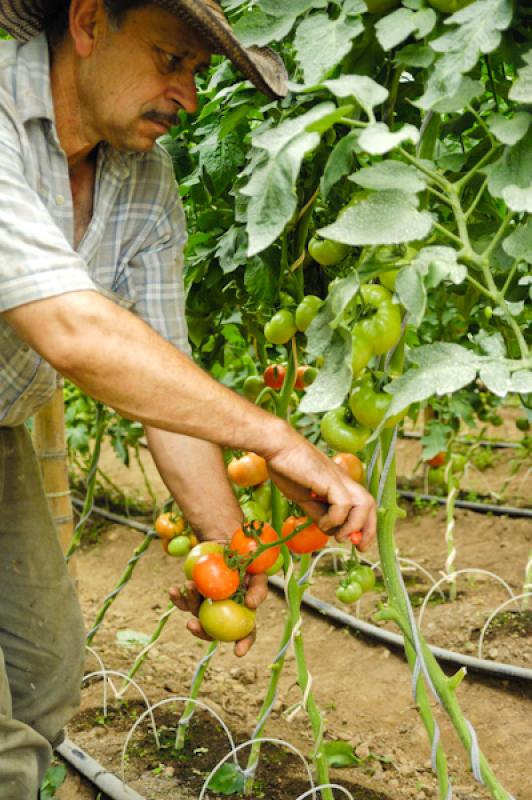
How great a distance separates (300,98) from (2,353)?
0.70m

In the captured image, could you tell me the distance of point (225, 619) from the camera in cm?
157

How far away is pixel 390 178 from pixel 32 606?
1.34m

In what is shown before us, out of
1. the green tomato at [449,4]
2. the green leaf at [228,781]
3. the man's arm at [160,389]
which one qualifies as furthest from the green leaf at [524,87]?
the green leaf at [228,781]

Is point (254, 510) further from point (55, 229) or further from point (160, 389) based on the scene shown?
point (55, 229)

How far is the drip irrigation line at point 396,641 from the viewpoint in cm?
271

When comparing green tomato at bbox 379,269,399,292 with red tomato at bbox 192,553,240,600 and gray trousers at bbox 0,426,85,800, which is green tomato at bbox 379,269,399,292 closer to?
red tomato at bbox 192,553,240,600

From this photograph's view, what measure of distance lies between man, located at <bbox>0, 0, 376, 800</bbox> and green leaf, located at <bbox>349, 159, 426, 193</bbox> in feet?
1.37

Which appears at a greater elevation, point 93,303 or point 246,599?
point 93,303

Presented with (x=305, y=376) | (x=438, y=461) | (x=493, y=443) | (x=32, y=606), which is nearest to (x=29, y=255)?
(x=305, y=376)

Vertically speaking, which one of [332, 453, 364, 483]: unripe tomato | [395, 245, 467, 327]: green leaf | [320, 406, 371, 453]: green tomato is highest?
[395, 245, 467, 327]: green leaf

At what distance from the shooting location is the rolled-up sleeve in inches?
52.2

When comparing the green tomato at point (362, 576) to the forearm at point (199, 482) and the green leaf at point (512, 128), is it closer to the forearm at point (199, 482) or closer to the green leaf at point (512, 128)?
the forearm at point (199, 482)

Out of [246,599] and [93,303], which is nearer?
[93,303]

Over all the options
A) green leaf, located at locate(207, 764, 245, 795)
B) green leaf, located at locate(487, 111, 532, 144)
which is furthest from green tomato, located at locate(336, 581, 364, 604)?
green leaf, located at locate(487, 111, 532, 144)
